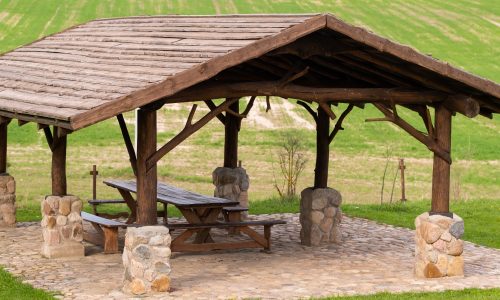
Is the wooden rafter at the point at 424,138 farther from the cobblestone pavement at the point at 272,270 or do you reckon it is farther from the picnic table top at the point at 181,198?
the picnic table top at the point at 181,198

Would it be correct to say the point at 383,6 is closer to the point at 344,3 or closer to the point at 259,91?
the point at 344,3

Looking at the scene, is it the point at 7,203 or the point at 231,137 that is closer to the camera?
the point at 7,203

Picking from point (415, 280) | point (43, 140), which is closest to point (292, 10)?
point (43, 140)

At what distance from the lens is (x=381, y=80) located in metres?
13.5

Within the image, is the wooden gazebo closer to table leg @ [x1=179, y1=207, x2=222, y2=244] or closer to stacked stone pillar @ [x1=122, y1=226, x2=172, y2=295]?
stacked stone pillar @ [x1=122, y1=226, x2=172, y2=295]

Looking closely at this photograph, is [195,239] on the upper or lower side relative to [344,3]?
lower

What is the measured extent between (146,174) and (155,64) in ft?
4.37

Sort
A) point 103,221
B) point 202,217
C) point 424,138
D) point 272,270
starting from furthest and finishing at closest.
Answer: point 202,217, point 103,221, point 272,270, point 424,138

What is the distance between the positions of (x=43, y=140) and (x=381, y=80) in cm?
1708

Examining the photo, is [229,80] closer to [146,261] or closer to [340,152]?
[146,261]

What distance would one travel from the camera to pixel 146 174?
38.1 feet

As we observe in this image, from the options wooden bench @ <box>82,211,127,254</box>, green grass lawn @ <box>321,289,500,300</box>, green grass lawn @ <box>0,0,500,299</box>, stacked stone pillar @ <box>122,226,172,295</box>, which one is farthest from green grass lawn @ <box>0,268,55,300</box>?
green grass lawn @ <box>321,289,500,300</box>

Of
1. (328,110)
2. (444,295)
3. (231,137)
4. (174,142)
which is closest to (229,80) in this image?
(328,110)

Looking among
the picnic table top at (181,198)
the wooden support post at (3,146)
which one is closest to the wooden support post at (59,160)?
the picnic table top at (181,198)
